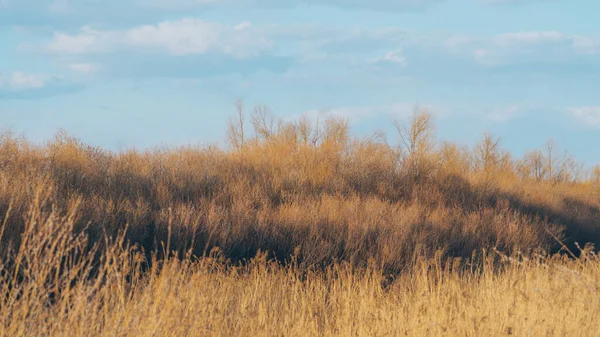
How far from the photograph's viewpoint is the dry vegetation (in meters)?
5.68

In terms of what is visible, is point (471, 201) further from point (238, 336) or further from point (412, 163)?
point (238, 336)

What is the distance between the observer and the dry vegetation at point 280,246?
5.68m

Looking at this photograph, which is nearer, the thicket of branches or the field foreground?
the field foreground

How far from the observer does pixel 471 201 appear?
18672mm

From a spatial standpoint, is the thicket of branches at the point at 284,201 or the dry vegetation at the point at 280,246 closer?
the dry vegetation at the point at 280,246

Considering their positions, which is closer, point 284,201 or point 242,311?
point 242,311

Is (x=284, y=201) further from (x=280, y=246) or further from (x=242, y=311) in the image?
(x=242, y=311)

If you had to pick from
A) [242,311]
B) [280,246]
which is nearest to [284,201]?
[280,246]

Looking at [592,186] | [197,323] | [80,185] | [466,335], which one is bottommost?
[592,186]

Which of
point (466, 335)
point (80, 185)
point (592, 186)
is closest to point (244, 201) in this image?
point (80, 185)

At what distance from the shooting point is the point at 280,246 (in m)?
12.1

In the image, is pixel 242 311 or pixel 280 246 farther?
pixel 280 246

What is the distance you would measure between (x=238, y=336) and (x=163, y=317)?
142cm

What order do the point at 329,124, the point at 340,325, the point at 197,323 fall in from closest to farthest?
1. the point at 197,323
2. the point at 340,325
3. the point at 329,124
